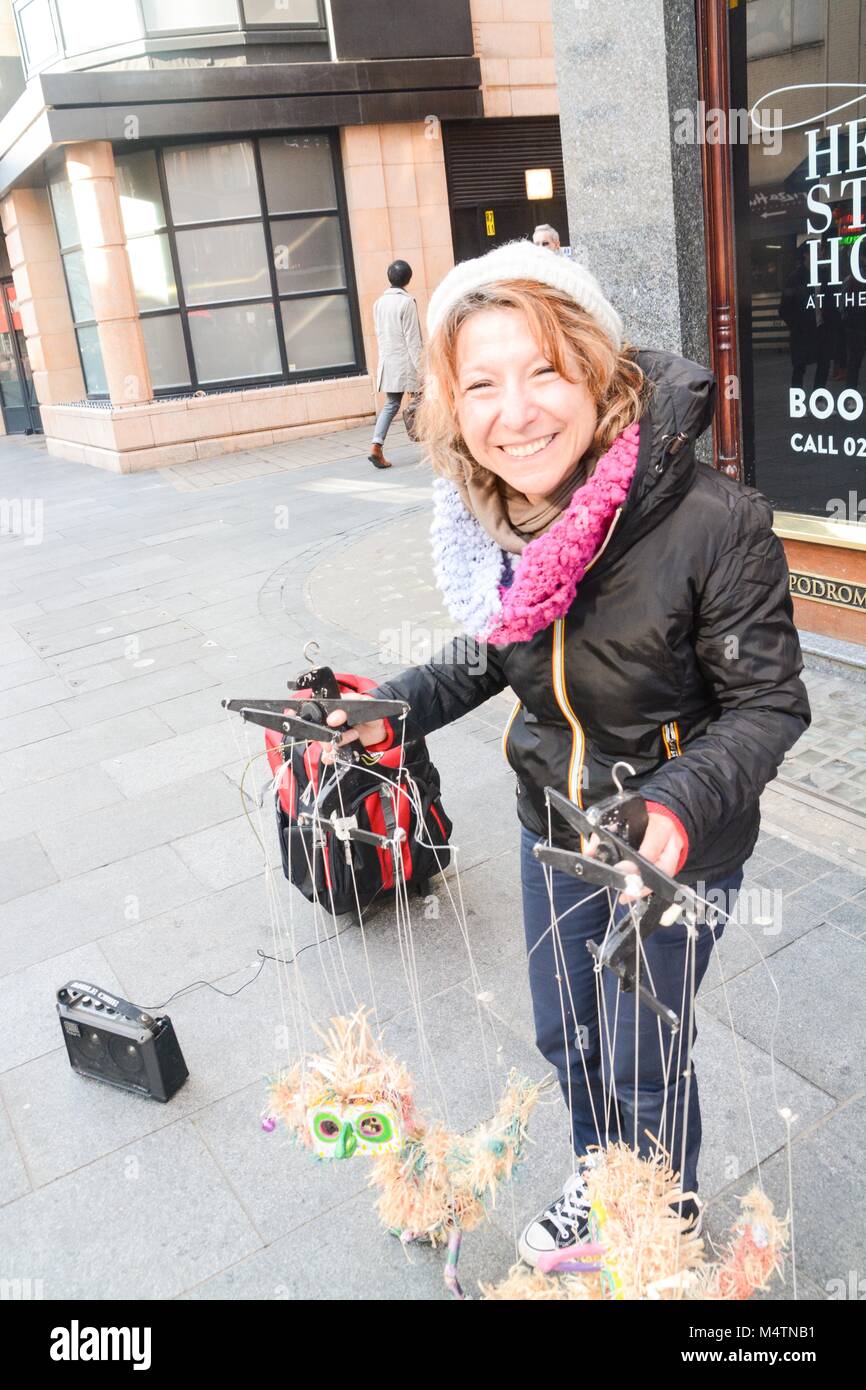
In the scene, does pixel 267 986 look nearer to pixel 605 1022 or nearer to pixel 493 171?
pixel 605 1022

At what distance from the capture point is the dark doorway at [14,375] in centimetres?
2200

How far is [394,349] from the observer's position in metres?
11.9

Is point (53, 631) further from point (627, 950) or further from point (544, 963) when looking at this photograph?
point (627, 950)

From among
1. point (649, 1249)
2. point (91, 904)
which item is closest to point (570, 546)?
point (649, 1249)

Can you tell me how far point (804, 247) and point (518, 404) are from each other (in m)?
3.90

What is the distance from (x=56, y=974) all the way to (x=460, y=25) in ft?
47.2

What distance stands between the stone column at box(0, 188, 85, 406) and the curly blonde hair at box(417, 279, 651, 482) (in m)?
16.0

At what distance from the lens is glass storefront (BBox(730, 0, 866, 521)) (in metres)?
4.76

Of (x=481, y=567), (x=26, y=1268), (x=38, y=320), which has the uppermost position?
(x=38, y=320)

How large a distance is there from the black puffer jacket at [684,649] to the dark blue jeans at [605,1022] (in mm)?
219

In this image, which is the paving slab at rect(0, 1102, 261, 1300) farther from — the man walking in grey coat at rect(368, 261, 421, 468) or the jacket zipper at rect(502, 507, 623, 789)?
the man walking in grey coat at rect(368, 261, 421, 468)

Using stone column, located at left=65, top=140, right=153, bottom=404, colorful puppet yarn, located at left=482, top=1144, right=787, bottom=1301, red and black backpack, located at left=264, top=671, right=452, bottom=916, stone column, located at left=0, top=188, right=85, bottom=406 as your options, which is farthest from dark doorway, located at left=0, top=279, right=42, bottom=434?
colorful puppet yarn, located at left=482, top=1144, right=787, bottom=1301

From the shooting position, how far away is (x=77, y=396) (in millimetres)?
16984

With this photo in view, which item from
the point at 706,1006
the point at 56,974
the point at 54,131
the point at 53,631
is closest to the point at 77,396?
the point at 54,131
